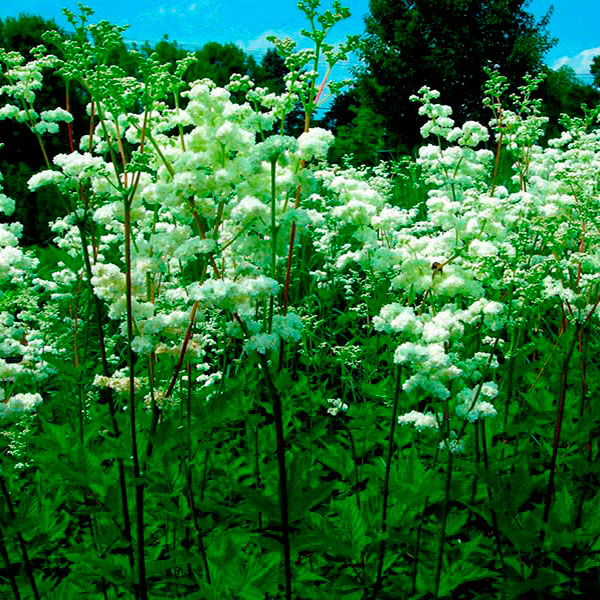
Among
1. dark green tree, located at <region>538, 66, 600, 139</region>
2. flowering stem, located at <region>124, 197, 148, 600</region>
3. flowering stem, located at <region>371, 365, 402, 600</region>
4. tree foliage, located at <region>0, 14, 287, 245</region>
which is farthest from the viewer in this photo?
dark green tree, located at <region>538, 66, 600, 139</region>

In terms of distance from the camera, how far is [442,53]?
33.8 metres

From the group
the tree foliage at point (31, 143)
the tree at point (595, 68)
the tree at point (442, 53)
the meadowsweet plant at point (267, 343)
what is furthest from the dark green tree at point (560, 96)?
the meadowsweet plant at point (267, 343)

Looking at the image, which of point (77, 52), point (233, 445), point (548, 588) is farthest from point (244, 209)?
point (233, 445)

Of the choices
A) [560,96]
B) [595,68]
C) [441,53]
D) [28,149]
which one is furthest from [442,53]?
[595,68]

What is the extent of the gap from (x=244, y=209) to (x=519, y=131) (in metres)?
2.26

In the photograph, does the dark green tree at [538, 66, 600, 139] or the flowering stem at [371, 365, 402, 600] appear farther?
the dark green tree at [538, 66, 600, 139]

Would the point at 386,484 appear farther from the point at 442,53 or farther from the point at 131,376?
the point at 442,53

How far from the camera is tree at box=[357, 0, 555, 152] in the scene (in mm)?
33312

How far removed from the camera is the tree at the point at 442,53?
33312 millimetres

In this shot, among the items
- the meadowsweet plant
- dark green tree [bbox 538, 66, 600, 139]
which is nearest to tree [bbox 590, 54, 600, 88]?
dark green tree [bbox 538, 66, 600, 139]

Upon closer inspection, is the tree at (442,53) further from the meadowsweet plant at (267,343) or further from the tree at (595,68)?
the tree at (595,68)

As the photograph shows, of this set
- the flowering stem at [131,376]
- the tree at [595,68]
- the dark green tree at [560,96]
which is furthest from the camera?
the tree at [595,68]

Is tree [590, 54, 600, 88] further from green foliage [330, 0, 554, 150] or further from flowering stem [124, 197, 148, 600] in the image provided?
flowering stem [124, 197, 148, 600]

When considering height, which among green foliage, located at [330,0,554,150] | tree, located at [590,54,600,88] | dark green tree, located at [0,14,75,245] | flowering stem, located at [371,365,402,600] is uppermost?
tree, located at [590,54,600,88]
